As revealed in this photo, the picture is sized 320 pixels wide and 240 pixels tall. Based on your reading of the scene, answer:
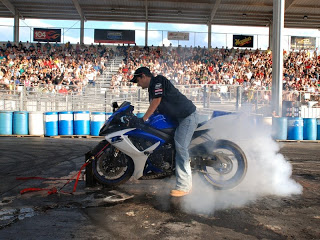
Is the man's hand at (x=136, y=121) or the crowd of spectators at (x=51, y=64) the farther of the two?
the crowd of spectators at (x=51, y=64)

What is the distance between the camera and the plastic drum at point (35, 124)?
13648 mm

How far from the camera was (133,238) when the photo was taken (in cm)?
315

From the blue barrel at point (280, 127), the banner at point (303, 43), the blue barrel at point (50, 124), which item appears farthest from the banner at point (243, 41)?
the blue barrel at point (50, 124)

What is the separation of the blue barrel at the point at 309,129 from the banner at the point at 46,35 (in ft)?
85.4

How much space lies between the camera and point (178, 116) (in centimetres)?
461

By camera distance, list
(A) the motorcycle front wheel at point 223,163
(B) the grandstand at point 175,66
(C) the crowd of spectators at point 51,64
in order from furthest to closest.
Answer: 1. (C) the crowd of spectators at point 51,64
2. (B) the grandstand at point 175,66
3. (A) the motorcycle front wheel at point 223,163

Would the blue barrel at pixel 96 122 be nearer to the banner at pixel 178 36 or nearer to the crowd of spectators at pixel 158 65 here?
the crowd of spectators at pixel 158 65

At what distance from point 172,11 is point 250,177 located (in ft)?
95.8

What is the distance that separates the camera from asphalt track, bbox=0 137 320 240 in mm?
3275

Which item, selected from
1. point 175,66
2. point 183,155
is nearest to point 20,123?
point 183,155

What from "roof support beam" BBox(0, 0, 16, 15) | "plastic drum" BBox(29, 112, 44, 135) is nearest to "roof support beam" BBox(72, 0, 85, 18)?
"roof support beam" BBox(0, 0, 16, 15)

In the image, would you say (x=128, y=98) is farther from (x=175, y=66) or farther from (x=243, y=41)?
(x=243, y=41)

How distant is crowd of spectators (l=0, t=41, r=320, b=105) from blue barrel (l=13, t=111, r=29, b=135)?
6.92 meters

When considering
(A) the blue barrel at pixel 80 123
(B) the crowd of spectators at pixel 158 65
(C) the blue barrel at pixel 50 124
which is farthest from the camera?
(B) the crowd of spectators at pixel 158 65
